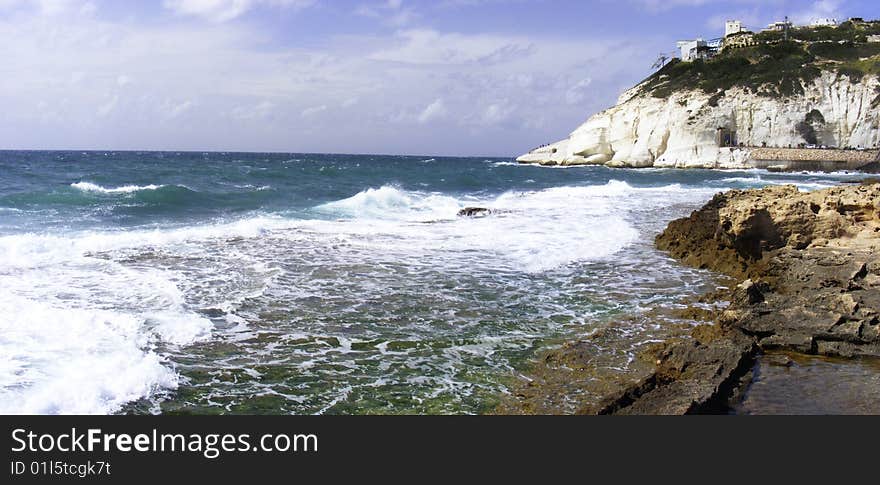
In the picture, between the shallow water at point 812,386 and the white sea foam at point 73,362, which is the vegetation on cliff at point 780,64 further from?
the white sea foam at point 73,362

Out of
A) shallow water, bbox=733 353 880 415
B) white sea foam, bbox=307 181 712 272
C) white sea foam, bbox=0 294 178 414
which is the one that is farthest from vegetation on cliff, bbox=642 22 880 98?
white sea foam, bbox=0 294 178 414

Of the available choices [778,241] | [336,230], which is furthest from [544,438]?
[336,230]

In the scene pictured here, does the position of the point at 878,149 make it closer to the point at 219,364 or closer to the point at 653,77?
the point at 653,77

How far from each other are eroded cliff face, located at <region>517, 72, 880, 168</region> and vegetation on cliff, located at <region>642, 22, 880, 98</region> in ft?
4.06

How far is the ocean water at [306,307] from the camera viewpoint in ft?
19.5

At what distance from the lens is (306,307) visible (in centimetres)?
891

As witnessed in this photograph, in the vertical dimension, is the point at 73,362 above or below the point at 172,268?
below

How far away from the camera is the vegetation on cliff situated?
56.3 meters

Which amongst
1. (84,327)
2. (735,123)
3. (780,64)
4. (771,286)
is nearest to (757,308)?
(771,286)

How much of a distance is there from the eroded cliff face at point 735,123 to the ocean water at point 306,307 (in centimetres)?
4234

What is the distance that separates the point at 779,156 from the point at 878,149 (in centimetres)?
676

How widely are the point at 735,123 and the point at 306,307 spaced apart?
56.5 meters

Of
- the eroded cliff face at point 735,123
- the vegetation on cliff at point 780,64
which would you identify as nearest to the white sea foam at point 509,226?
the eroded cliff face at point 735,123

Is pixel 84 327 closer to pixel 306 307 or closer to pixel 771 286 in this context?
pixel 306 307
